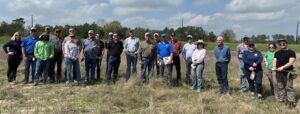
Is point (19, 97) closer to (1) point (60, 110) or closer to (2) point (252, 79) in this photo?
(1) point (60, 110)

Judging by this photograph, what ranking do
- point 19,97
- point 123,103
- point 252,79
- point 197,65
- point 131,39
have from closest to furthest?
point 123,103
point 19,97
point 252,79
point 197,65
point 131,39

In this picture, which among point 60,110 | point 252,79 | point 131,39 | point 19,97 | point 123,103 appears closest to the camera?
point 60,110

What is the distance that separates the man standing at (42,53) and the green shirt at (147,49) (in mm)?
2701

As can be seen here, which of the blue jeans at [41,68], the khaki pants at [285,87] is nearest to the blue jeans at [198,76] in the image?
the khaki pants at [285,87]

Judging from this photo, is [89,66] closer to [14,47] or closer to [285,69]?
[14,47]

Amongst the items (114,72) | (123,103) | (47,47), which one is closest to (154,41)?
(114,72)

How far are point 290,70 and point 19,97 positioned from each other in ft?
21.2

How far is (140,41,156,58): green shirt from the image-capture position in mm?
12930

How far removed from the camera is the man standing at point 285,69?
32.2ft

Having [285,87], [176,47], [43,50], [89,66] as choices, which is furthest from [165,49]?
[285,87]

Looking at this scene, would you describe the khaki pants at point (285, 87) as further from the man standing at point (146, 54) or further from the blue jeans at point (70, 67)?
the blue jeans at point (70, 67)

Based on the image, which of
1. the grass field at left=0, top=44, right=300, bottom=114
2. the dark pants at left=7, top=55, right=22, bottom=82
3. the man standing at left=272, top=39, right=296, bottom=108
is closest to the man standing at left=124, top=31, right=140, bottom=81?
the grass field at left=0, top=44, right=300, bottom=114

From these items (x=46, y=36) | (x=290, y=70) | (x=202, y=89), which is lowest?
(x=202, y=89)

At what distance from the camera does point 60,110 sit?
337 inches
